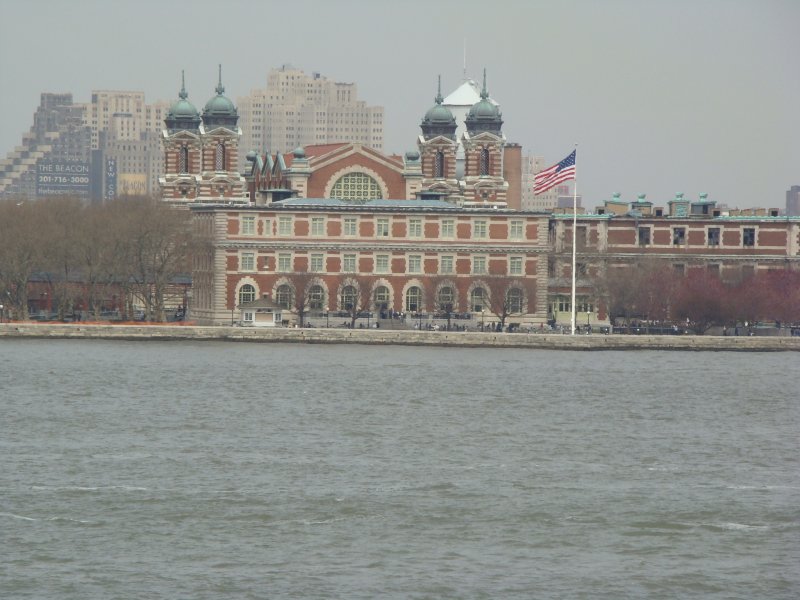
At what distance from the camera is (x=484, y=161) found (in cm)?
14475

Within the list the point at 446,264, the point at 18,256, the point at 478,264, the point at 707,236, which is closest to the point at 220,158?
the point at 446,264

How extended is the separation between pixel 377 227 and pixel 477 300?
7.76 m

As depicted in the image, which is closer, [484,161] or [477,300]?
[477,300]

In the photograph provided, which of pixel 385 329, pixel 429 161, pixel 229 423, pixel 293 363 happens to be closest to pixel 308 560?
pixel 229 423

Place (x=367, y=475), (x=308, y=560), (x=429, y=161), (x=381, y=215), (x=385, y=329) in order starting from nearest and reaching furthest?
(x=308, y=560)
(x=367, y=475)
(x=385, y=329)
(x=381, y=215)
(x=429, y=161)

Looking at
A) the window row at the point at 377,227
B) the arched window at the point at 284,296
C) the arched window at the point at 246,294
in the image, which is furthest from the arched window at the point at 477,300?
the arched window at the point at 246,294

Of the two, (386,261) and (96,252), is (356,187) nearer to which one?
(386,261)

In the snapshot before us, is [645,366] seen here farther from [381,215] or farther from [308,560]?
[308,560]

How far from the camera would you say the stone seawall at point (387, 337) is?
113 metres

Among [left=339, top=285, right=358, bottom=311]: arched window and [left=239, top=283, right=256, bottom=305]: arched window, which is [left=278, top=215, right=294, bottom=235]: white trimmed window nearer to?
[left=239, top=283, right=256, bottom=305]: arched window

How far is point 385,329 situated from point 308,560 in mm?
78253

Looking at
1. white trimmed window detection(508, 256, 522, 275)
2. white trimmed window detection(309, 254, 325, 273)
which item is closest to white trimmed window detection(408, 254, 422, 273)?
white trimmed window detection(309, 254, 325, 273)

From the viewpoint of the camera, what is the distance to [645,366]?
9906 centimetres

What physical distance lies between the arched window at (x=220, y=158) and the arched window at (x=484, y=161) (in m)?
17.8
